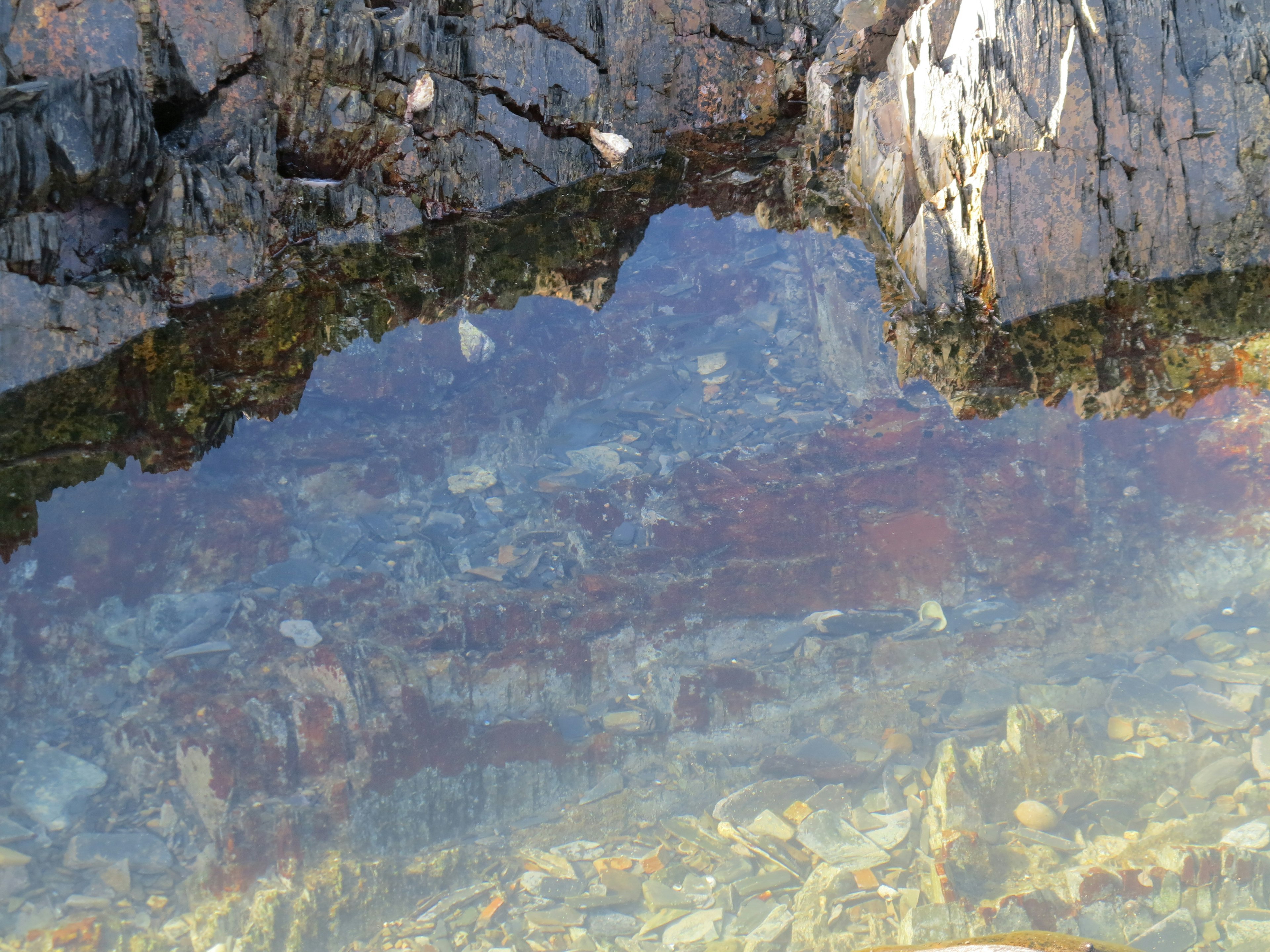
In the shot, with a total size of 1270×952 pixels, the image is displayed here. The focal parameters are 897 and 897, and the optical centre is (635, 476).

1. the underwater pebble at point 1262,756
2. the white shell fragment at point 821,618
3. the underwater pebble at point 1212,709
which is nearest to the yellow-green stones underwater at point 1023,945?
the underwater pebble at point 1262,756

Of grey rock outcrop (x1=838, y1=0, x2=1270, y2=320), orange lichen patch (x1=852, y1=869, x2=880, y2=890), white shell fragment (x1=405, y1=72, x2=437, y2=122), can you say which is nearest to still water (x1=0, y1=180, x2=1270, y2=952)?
orange lichen patch (x1=852, y1=869, x2=880, y2=890)

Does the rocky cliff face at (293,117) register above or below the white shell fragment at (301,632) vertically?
above

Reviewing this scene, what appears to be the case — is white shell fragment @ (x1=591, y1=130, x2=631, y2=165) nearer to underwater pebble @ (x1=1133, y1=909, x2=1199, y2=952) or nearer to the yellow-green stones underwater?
the yellow-green stones underwater

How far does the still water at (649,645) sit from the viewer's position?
370 centimetres

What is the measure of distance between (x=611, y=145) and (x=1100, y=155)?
3.93m

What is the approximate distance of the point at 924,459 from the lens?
498 cm

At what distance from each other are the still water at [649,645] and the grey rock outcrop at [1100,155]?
559 mm

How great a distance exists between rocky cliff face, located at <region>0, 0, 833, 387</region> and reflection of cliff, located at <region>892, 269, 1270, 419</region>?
372 cm

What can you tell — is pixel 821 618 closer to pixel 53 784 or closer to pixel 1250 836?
pixel 1250 836

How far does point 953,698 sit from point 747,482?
1562 mm

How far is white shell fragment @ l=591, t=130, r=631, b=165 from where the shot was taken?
7.95m

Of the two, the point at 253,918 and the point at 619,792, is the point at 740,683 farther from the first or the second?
the point at 253,918

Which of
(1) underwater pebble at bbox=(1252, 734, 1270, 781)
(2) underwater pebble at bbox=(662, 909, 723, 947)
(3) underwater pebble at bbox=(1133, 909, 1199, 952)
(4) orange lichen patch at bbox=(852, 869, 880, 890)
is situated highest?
(1) underwater pebble at bbox=(1252, 734, 1270, 781)

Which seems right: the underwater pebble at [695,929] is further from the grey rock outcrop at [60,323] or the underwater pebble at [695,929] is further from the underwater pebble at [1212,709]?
the grey rock outcrop at [60,323]
